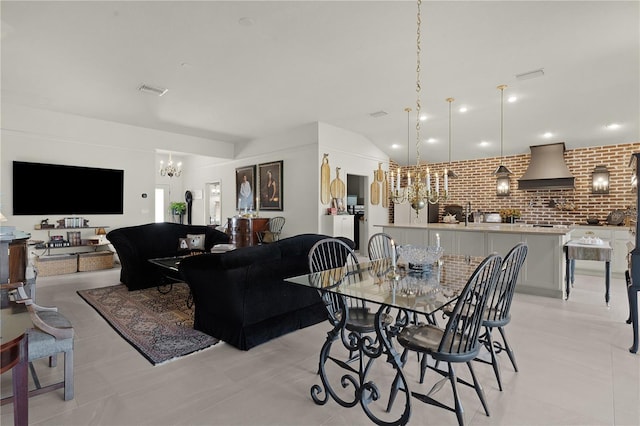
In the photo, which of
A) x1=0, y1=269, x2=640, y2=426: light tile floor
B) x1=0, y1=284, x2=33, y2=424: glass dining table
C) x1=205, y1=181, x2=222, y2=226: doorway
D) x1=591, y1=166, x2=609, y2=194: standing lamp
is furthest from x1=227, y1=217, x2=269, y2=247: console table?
x1=591, y1=166, x2=609, y2=194: standing lamp

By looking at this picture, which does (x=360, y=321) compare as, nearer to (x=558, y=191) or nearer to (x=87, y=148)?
(x=558, y=191)

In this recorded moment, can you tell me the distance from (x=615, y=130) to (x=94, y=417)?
27.1 feet

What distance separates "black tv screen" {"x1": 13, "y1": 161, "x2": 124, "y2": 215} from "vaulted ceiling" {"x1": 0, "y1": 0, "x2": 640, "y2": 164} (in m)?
1.15

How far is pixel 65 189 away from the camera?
631 cm

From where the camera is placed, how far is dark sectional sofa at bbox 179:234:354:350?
2.68 meters

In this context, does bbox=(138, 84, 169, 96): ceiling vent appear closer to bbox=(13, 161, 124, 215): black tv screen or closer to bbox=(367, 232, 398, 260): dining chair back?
bbox=(13, 161, 124, 215): black tv screen

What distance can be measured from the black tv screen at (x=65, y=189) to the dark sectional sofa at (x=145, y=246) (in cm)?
234

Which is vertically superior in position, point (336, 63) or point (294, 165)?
point (336, 63)

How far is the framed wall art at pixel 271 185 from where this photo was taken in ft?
25.5

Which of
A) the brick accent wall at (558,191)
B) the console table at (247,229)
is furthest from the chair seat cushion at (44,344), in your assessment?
the console table at (247,229)

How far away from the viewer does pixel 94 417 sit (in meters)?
1.87

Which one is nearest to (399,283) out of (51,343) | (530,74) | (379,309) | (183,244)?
(379,309)

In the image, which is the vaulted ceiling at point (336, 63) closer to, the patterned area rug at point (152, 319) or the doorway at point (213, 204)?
the patterned area rug at point (152, 319)

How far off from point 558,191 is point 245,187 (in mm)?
7292
